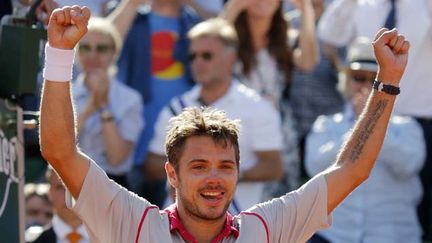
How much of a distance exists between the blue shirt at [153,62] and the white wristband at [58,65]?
4.11 m

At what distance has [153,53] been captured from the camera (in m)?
8.84

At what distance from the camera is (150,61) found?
880 cm

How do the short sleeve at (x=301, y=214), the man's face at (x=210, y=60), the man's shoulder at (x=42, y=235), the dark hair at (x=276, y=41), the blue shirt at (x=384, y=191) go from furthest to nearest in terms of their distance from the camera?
the dark hair at (x=276, y=41)
the man's face at (x=210, y=60)
the blue shirt at (x=384, y=191)
the man's shoulder at (x=42, y=235)
the short sleeve at (x=301, y=214)

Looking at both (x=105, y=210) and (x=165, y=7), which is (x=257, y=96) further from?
(x=105, y=210)

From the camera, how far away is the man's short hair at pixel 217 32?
8.24 metres

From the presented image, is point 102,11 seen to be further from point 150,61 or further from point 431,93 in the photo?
point 431,93

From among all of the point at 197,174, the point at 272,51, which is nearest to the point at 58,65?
the point at 197,174

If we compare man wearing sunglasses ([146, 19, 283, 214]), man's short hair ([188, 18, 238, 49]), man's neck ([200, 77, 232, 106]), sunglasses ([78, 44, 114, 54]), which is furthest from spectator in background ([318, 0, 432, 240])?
sunglasses ([78, 44, 114, 54])

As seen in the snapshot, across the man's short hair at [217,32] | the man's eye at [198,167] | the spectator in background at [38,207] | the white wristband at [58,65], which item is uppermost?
the white wristband at [58,65]

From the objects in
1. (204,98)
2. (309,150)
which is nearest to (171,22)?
(204,98)

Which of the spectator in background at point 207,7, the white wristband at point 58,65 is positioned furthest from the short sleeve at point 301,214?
the spectator in background at point 207,7

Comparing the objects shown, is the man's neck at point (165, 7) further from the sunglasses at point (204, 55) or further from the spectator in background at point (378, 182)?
the spectator in background at point (378, 182)

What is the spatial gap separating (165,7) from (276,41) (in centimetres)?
87

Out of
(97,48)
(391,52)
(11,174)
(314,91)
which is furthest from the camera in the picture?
(314,91)
